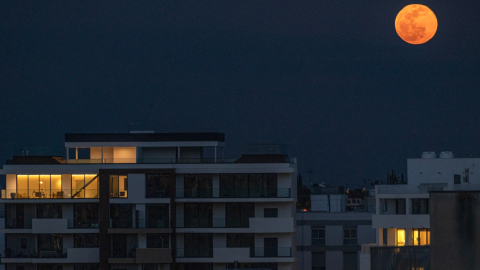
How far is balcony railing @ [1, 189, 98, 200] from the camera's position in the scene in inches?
1860

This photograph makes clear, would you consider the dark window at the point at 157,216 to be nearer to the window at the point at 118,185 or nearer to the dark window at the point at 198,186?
the dark window at the point at 198,186

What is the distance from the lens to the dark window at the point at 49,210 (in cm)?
4734

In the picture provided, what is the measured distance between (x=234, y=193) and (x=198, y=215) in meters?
2.95

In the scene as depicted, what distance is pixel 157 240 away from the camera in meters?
46.3

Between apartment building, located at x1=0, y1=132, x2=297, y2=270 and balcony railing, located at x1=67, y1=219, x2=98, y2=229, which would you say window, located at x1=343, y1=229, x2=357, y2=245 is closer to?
apartment building, located at x1=0, y1=132, x2=297, y2=270

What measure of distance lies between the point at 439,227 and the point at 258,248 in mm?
32315

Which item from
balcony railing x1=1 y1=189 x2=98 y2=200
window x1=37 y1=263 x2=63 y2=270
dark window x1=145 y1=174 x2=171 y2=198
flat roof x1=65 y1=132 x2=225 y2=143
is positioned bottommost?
window x1=37 y1=263 x2=63 y2=270

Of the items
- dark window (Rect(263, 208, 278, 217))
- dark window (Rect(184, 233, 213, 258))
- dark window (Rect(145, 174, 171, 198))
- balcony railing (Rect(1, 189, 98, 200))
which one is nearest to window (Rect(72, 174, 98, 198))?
balcony railing (Rect(1, 189, 98, 200))

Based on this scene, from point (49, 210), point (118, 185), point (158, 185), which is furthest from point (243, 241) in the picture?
point (49, 210)

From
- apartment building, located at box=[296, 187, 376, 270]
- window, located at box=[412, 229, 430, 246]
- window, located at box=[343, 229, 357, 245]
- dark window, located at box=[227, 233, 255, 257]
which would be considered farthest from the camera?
window, located at box=[343, 229, 357, 245]

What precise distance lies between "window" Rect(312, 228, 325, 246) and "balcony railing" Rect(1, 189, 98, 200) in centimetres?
1869

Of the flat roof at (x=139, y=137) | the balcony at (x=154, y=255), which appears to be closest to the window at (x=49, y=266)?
the balcony at (x=154, y=255)

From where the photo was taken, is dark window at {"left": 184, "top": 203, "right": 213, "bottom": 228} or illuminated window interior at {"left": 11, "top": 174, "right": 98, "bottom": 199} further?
illuminated window interior at {"left": 11, "top": 174, "right": 98, "bottom": 199}

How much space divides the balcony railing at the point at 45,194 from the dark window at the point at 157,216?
4.05 m
